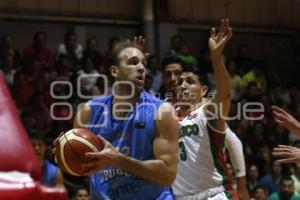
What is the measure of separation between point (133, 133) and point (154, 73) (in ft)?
19.8

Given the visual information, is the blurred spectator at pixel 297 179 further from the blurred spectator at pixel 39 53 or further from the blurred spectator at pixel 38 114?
the blurred spectator at pixel 39 53

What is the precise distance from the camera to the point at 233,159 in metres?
5.72

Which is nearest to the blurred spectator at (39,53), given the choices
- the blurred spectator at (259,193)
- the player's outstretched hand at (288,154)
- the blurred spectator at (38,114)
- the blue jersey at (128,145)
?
the blurred spectator at (38,114)

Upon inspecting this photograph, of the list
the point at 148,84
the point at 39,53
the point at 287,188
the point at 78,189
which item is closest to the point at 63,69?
the point at 39,53

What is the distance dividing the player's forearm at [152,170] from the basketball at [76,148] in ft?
0.79

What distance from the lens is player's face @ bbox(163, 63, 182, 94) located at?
17.5 feet

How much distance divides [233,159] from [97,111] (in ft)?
5.82

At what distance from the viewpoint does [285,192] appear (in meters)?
8.88

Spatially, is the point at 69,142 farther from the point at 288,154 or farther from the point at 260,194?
the point at 260,194

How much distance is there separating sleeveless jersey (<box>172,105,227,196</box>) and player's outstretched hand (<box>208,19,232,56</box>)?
53 centimetres

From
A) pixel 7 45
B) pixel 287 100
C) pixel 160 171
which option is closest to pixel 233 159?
pixel 160 171

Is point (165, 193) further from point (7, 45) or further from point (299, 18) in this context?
point (299, 18)

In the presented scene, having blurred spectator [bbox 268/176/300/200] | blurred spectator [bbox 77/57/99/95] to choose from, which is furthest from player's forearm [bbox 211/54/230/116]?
blurred spectator [bbox 77/57/99/95]

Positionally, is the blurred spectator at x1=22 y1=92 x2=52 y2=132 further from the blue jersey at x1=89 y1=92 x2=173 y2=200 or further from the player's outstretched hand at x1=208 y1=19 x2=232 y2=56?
the blue jersey at x1=89 y1=92 x2=173 y2=200
